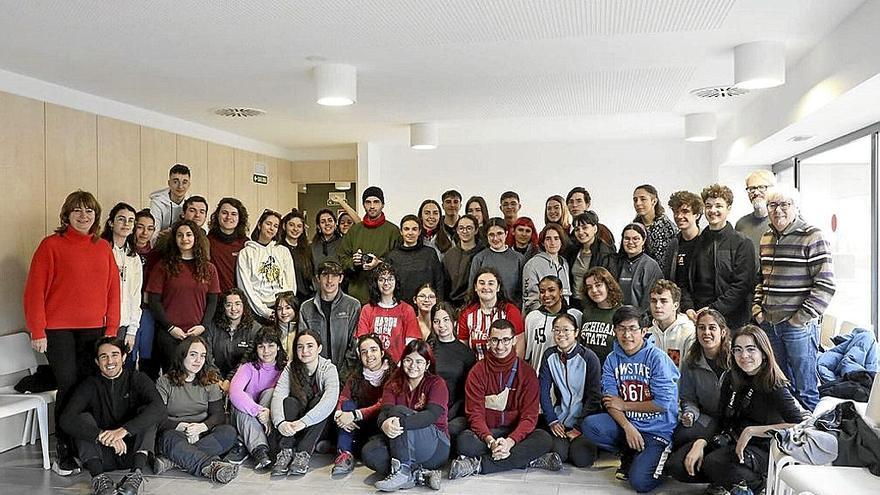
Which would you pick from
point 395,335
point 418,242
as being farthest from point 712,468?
point 418,242

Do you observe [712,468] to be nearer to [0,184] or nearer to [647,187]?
[647,187]

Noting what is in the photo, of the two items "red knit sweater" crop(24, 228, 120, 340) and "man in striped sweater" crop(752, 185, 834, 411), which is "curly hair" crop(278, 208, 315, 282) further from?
"man in striped sweater" crop(752, 185, 834, 411)

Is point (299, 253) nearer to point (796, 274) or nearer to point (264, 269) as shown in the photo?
point (264, 269)

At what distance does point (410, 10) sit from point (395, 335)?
6.97ft

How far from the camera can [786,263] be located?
4141 mm

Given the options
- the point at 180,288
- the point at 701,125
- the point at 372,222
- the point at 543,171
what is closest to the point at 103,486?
the point at 180,288

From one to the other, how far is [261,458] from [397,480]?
3.09ft

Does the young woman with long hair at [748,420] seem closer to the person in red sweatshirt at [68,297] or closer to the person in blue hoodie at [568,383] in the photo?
the person in blue hoodie at [568,383]

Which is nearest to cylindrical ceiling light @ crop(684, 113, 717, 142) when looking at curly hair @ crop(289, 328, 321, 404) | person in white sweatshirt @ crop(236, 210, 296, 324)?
person in white sweatshirt @ crop(236, 210, 296, 324)

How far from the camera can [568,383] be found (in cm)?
447

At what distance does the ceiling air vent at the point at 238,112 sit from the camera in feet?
21.9

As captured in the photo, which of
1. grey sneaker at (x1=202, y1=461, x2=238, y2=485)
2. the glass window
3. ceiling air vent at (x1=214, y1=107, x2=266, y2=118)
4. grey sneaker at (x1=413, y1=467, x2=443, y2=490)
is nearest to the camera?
grey sneaker at (x1=413, y1=467, x2=443, y2=490)

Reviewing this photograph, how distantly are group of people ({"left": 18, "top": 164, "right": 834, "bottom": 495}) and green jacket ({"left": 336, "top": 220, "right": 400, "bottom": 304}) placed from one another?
0.12ft

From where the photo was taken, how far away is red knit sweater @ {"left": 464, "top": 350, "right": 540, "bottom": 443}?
439cm
